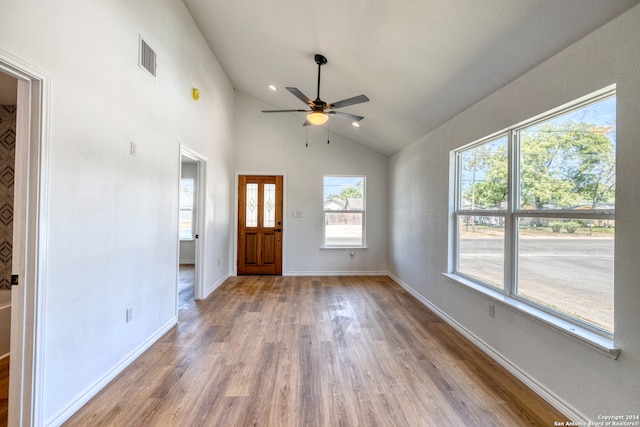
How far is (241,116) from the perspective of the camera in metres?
5.55

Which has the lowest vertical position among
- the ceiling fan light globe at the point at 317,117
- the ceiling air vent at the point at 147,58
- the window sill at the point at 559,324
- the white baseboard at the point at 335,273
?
the white baseboard at the point at 335,273

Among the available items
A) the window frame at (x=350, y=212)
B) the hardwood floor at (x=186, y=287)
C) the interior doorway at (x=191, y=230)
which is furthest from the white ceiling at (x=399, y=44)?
the hardwood floor at (x=186, y=287)

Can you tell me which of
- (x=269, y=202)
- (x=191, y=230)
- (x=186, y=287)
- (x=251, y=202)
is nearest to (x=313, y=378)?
(x=186, y=287)

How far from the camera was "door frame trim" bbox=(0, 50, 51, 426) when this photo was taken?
1513 millimetres

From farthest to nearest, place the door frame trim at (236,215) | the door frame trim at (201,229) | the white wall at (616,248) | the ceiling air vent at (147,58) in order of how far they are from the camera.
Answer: the door frame trim at (236,215) → the door frame trim at (201,229) → the ceiling air vent at (147,58) → the white wall at (616,248)

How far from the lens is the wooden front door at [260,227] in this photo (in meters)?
5.62

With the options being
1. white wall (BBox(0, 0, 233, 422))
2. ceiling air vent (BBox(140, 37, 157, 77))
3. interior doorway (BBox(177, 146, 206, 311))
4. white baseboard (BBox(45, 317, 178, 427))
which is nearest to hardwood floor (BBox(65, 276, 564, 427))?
white baseboard (BBox(45, 317, 178, 427))

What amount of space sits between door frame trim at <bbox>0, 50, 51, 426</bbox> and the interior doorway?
1654mm

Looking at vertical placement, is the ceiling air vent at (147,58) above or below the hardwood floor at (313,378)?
above

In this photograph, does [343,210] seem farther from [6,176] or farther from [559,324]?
[6,176]

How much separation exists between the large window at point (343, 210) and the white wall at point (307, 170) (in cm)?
13

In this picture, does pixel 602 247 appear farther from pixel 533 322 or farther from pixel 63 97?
pixel 63 97

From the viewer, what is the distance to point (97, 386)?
1976mm

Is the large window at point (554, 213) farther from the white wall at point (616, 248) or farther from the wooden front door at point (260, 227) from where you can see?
the wooden front door at point (260, 227)
